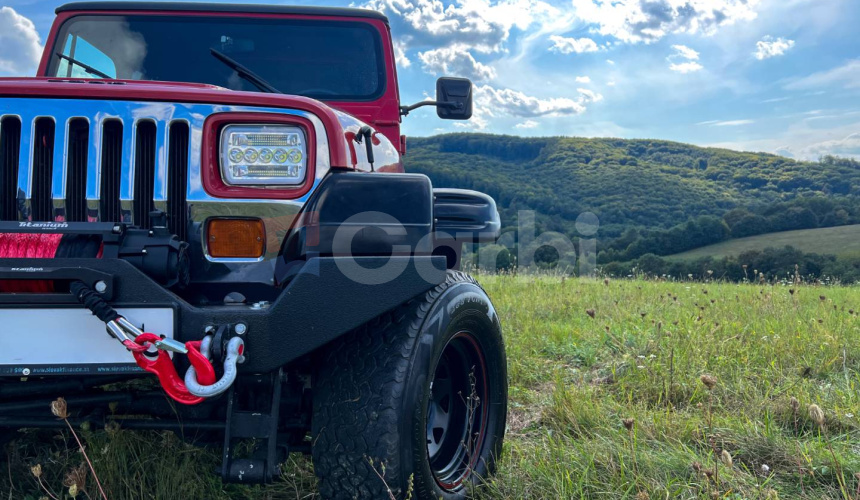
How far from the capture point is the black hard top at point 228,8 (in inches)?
135

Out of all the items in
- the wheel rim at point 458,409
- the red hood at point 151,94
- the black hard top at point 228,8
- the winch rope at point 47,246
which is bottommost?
the wheel rim at point 458,409

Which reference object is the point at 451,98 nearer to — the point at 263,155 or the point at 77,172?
the point at 263,155

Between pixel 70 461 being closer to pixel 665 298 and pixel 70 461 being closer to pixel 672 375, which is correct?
pixel 672 375

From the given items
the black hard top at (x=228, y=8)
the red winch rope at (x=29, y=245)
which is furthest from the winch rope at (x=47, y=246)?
the black hard top at (x=228, y=8)

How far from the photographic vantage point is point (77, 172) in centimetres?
191

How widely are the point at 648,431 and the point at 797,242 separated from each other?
3749 cm

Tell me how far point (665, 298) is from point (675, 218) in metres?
46.3

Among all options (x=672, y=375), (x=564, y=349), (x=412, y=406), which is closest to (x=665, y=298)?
(x=564, y=349)

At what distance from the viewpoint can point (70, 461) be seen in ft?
8.38

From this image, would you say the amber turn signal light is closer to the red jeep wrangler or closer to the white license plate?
the red jeep wrangler

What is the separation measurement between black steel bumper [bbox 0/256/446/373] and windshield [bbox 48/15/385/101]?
193 cm

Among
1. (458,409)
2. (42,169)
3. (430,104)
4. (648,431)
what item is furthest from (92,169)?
(648,431)

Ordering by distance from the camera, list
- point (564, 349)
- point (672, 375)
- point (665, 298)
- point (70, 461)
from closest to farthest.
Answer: point (70, 461), point (672, 375), point (564, 349), point (665, 298)

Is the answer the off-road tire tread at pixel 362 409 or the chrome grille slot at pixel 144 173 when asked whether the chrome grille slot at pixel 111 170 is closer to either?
the chrome grille slot at pixel 144 173
